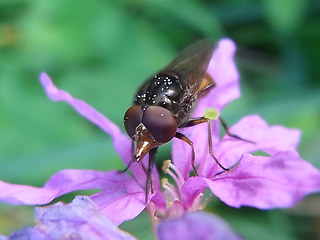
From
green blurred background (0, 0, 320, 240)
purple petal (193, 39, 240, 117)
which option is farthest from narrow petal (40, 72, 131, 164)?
green blurred background (0, 0, 320, 240)

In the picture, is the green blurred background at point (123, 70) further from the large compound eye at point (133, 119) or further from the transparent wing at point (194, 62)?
the large compound eye at point (133, 119)

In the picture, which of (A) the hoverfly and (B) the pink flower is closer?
(B) the pink flower

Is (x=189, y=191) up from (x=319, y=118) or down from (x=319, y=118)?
up

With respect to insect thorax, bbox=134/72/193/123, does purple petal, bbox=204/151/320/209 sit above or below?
below

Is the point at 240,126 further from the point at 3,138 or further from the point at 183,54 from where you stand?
the point at 3,138

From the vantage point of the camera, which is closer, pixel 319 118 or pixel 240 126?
pixel 240 126

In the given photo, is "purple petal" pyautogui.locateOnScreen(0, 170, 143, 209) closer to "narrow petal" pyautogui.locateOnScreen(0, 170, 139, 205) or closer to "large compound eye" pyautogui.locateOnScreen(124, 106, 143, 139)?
"narrow petal" pyautogui.locateOnScreen(0, 170, 139, 205)

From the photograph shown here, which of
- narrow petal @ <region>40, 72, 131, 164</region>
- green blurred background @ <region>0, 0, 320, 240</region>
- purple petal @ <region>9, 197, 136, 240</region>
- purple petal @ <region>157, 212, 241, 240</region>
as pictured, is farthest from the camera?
green blurred background @ <region>0, 0, 320, 240</region>

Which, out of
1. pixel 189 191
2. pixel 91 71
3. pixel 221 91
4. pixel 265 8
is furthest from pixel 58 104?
pixel 189 191
